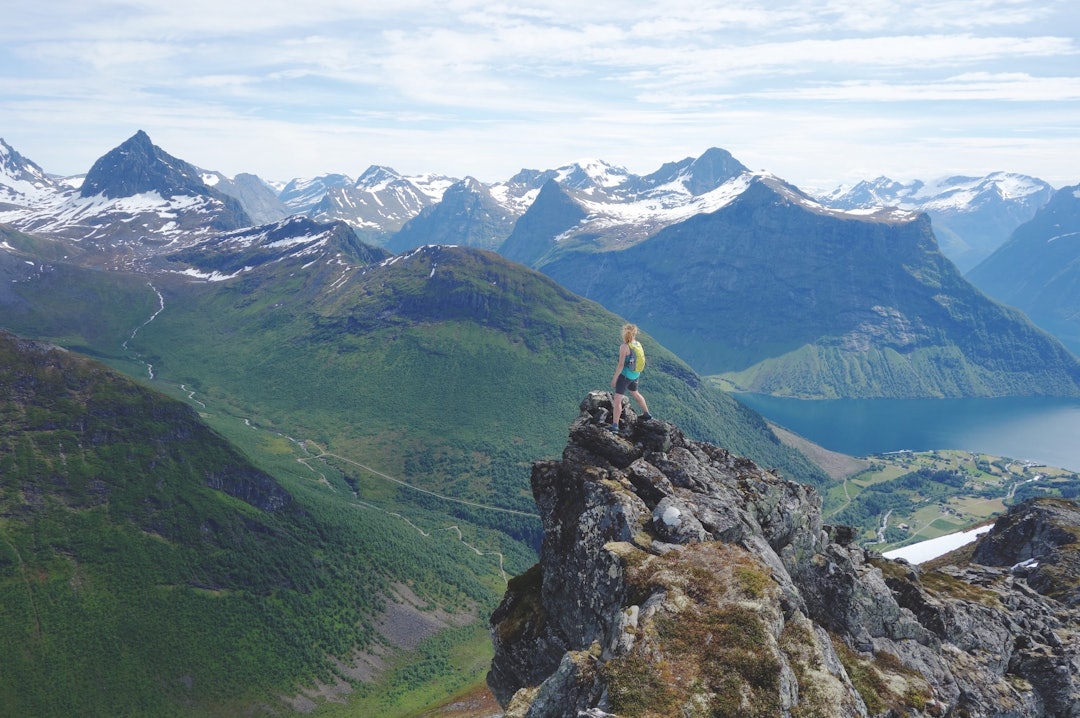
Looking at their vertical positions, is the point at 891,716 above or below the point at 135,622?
above

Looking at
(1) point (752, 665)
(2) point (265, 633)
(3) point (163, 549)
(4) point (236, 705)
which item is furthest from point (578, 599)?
(3) point (163, 549)

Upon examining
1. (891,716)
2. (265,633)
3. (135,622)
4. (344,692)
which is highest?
(891,716)

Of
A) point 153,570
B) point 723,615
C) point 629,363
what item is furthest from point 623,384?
point 153,570

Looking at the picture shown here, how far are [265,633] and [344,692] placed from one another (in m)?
23.8

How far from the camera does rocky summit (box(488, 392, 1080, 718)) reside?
28031 mm

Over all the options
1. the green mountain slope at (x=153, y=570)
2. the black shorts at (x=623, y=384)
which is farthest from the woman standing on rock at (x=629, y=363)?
the green mountain slope at (x=153, y=570)

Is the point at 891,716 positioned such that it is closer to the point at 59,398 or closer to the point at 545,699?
the point at 545,699

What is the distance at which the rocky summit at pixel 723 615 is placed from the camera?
28031 millimetres

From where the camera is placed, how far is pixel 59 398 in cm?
18888

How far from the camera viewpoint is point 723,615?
30.5 meters

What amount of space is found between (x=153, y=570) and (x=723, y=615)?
16357cm

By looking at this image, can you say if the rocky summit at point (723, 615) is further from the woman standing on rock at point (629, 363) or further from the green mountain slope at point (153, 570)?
the green mountain slope at point (153, 570)

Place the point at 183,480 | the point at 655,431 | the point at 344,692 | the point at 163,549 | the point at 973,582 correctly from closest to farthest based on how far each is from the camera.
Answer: the point at 655,431 < the point at 973,582 < the point at 344,692 < the point at 163,549 < the point at 183,480

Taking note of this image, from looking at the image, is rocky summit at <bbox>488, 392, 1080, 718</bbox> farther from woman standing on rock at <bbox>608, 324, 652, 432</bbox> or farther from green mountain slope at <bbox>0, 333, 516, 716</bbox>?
green mountain slope at <bbox>0, 333, 516, 716</bbox>
